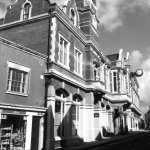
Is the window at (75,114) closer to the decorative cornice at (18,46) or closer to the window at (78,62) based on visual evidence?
the window at (78,62)

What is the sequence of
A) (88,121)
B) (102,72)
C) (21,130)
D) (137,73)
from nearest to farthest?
(21,130)
(88,121)
(102,72)
(137,73)

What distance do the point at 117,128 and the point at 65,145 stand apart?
1645 centimetres

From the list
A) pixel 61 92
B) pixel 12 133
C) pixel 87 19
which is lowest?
pixel 12 133

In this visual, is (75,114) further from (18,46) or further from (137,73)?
(137,73)

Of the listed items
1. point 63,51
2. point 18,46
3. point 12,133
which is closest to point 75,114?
point 63,51

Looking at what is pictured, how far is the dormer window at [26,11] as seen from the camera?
60.4 ft

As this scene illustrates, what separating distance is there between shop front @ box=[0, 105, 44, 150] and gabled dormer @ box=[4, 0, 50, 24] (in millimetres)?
8548

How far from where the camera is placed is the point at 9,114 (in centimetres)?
1196

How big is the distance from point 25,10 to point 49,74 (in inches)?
286

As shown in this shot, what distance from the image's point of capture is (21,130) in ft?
42.0

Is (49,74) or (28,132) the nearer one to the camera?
(28,132)

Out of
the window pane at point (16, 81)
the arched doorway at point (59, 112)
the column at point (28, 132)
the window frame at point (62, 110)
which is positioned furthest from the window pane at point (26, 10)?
the column at point (28, 132)

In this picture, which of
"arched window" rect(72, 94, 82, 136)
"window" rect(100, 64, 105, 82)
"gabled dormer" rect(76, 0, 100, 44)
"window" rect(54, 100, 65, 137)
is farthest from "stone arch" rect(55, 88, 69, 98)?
"window" rect(100, 64, 105, 82)

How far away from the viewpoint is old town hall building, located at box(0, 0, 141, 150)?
502 inches
